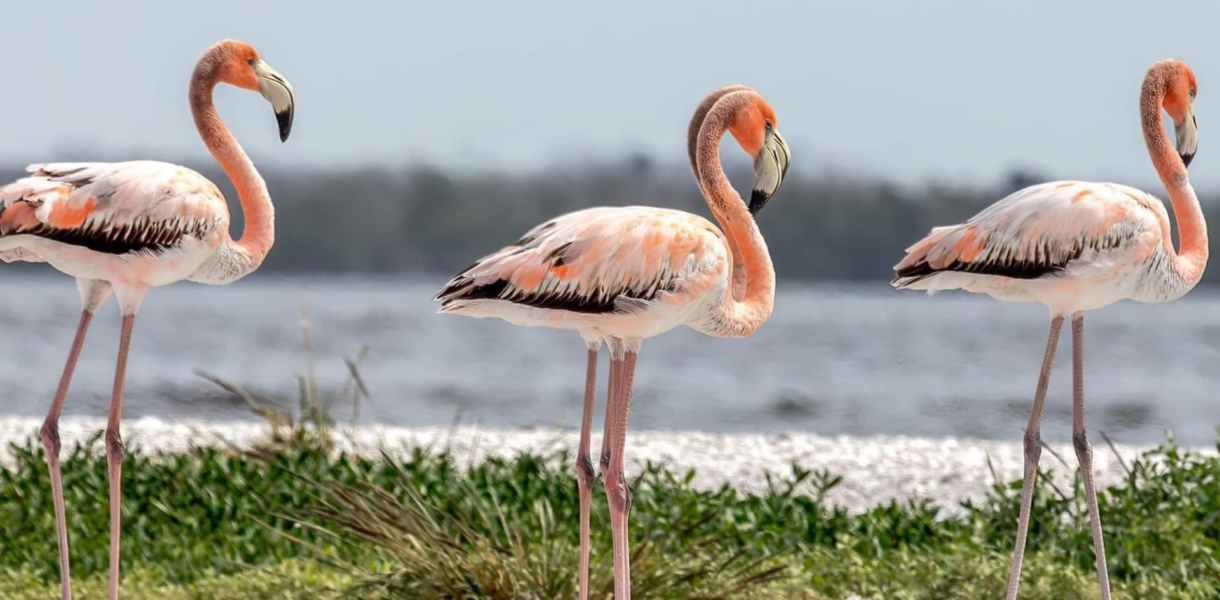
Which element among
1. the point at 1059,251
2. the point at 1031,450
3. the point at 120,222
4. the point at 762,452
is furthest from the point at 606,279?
the point at 762,452

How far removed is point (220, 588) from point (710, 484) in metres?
3.54

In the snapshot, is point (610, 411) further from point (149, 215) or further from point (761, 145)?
point (149, 215)

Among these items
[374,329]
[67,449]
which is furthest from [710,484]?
[374,329]

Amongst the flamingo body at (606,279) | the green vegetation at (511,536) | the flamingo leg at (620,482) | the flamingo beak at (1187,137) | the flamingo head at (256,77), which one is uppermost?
the flamingo beak at (1187,137)

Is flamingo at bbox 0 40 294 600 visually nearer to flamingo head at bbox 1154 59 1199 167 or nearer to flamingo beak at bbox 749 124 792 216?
flamingo beak at bbox 749 124 792 216

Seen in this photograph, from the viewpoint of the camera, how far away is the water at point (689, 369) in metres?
15.4

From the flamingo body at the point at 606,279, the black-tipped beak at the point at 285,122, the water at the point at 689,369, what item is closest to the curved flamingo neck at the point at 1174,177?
the flamingo body at the point at 606,279

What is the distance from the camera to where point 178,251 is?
4816 millimetres

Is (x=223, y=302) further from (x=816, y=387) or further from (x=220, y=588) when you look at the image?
→ (x=220, y=588)

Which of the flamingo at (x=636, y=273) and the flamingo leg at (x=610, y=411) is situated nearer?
the flamingo at (x=636, y=273)

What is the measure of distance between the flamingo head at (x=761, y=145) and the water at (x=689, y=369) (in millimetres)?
7020

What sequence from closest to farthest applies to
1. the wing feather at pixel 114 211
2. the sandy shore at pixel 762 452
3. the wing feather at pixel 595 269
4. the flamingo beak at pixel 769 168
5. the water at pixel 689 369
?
the wing feather at pixel 595 269, the flamingo beak at pixel 769 168, the wing feather at pixel 114 211, the sandy shore at pixel 762 452, the water at pixel 689 369

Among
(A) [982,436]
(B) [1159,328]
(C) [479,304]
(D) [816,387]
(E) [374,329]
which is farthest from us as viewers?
(B) [1159,328]

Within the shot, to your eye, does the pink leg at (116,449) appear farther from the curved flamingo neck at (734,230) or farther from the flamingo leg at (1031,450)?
the flamingo leg at (1031,450)
